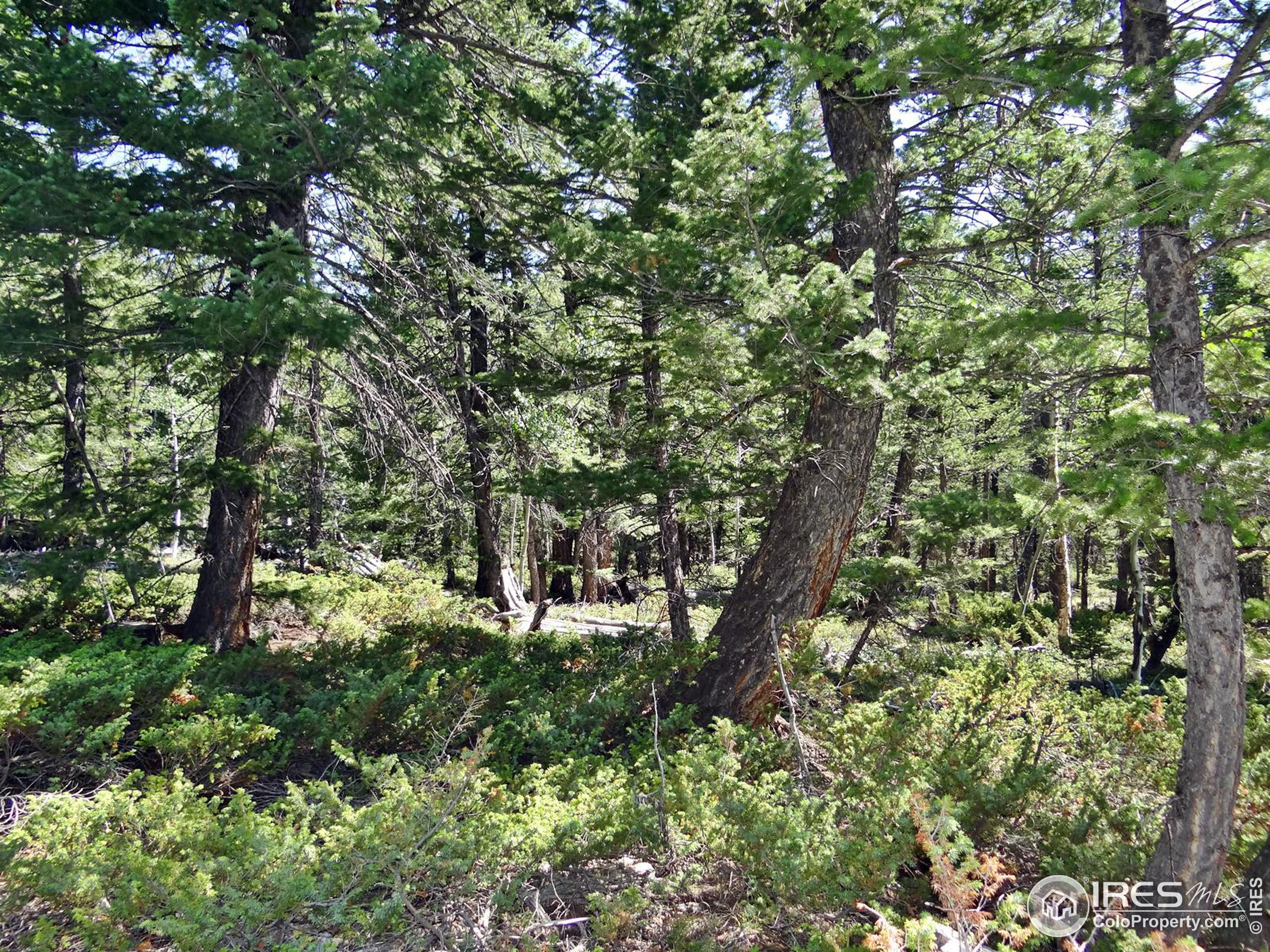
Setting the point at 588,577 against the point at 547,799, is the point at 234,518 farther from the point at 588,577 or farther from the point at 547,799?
the point at 588,577

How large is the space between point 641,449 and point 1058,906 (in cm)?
472

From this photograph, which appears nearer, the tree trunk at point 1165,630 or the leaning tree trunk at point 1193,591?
the leaning tree trunk at point 1193,591

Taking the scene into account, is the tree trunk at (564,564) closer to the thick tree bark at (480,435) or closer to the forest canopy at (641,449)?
the thick tree bark at (480,435)

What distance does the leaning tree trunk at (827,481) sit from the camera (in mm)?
5684

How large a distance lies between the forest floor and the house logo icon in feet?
0.52

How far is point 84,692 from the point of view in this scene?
5020 mm

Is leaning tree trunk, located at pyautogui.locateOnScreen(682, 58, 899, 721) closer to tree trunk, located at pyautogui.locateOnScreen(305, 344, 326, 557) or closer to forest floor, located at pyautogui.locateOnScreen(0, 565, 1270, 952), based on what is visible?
forest floor, located at pyautogui.locateOnScreen(0, 565, 1270, 952)

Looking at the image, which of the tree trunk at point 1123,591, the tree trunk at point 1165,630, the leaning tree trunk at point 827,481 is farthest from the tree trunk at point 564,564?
the tree trunk at point 1123,591

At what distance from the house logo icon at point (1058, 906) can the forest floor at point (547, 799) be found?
0.52 ft

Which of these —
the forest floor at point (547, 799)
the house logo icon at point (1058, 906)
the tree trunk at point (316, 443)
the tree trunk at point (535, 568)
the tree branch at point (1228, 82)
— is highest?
the tree branch at point (1228, 82)

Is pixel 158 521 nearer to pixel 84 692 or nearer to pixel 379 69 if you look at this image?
pixel 84 692

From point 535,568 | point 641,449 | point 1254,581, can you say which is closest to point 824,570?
point 641,449

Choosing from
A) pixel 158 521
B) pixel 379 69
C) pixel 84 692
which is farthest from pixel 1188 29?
pixel 158 521

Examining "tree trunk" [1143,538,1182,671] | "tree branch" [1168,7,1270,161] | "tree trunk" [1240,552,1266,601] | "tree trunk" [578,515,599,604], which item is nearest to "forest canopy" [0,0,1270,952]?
"tree branch" [1168,7,1270,161]
